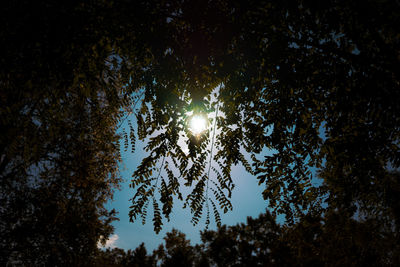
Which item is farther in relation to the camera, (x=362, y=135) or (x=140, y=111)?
(x=140, y=111)

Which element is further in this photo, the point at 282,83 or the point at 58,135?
the point at 58,135

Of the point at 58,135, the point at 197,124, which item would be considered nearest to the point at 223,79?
the point at 197,124

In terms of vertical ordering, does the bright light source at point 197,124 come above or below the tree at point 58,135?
below

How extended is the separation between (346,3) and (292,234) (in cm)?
434

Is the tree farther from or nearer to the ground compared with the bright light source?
farther from the ground

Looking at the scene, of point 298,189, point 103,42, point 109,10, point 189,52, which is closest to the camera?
point 109,10

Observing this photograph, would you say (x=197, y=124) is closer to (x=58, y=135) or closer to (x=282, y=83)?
(x=282, y=83)

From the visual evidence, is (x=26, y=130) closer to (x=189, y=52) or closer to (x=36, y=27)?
(x=36, y=27)

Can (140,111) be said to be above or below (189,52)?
below

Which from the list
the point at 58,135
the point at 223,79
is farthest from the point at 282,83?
the point at 58,135

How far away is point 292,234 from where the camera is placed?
183 inches

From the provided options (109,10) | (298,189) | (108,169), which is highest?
(108,169)

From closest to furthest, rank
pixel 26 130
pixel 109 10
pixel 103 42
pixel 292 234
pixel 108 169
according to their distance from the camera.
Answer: pixel 26 130
pixel 109 10
pixel 103 42
pixel 292 234
pixel 108 169

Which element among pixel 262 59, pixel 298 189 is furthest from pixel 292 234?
pixel 262 59
